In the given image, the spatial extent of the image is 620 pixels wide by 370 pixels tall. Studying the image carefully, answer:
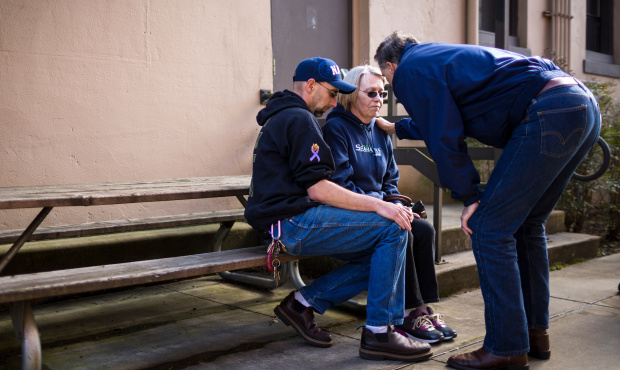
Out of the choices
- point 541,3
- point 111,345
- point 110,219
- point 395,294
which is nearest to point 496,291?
point 395,294

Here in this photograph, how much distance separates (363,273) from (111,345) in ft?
4.66

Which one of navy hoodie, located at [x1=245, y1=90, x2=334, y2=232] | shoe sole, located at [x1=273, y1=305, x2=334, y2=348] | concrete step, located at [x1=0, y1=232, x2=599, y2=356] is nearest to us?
navy hoodie, located at [x1=245, y1=90, x2=334, y2=232]

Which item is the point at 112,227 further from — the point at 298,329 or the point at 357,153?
the point at 357,153

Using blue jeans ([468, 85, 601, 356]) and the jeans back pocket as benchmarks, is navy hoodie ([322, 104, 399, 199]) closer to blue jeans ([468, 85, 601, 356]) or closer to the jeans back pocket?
blue jeans ([468, 85, 601, 356])

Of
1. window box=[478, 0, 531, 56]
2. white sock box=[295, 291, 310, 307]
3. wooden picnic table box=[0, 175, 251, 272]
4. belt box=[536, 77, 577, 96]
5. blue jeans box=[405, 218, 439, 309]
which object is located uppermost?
window box=[478, 0, 531, 56]

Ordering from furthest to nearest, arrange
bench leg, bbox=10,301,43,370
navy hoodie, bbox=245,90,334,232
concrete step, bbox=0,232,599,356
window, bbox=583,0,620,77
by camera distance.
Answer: window, bbox=583,0,620,77 → concrete step, bbox=0,232,599,356 → navy hoodie, bbox=245,90,334,232 → bench leg, bbox=10,301,43,370

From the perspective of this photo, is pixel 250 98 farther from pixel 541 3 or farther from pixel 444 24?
pixel 541 3

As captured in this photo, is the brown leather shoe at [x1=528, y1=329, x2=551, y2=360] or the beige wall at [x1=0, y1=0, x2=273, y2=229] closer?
the brown leather shoe at [x1=528, y1=329, x2=551, y2=360]

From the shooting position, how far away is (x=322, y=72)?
3.24 m

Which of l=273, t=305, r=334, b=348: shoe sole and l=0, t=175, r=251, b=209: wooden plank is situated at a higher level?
l=0, t=175, r=251, b=209: wooden plank

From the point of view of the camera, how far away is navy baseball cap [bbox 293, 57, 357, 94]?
3.25m

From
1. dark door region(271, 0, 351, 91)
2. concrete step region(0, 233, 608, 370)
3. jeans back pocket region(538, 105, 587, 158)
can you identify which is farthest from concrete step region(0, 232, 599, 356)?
dark door region(271, 0, 351, 91)

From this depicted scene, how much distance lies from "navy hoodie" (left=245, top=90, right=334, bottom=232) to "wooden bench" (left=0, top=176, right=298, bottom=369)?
0.95 ft

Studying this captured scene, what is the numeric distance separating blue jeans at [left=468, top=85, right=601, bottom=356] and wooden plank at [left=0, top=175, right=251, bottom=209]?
1.39m
